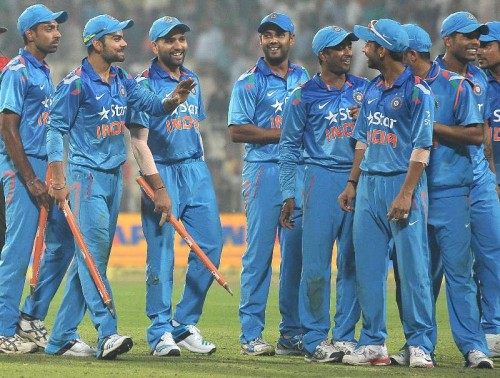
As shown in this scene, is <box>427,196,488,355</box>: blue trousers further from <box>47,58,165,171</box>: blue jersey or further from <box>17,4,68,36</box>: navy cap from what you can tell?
<box>17,4,68,36</box>: navy cap

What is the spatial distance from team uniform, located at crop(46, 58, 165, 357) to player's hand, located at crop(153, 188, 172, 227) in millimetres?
309

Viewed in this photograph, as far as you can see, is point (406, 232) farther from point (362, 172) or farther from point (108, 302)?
point (108, 302)

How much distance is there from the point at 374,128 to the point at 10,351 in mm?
2729

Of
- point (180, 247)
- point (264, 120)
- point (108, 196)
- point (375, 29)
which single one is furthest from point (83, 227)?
point (180, 247)

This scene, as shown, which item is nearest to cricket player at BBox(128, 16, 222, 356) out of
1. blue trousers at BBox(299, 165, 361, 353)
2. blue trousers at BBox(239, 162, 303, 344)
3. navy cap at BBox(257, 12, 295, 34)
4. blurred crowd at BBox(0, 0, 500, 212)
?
blue trousers at BBox(239, 162, 303, 344)

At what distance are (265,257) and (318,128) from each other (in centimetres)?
107

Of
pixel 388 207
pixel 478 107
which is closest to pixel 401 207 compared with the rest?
pixel 388 207

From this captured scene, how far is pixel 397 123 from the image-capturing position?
7098 millimetres

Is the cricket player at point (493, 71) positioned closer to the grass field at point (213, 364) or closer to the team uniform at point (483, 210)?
the team uniform at point (483, 210)

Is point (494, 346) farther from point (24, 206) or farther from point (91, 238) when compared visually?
point (24, 206)

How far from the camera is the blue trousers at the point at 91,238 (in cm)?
732

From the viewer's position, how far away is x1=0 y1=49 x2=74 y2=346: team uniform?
781cm

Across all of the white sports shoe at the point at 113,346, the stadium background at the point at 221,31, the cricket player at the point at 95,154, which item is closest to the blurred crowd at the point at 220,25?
the stadium background at the point at 221,31

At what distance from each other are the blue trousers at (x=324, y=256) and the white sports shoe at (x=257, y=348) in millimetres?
424
